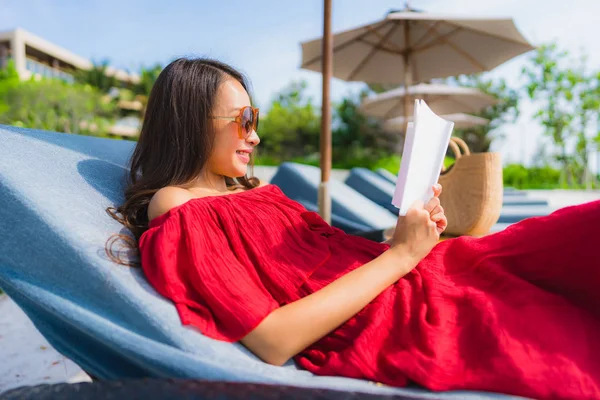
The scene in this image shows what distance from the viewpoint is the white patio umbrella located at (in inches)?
203

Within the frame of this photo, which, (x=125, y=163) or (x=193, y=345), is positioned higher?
(x=125, y=163)

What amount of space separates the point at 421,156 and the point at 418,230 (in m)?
0.21

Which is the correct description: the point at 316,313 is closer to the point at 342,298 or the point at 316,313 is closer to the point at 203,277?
the point at 342,298

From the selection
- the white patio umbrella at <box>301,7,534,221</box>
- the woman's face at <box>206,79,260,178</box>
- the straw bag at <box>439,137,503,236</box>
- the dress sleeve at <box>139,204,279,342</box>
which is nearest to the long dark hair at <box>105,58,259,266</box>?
the woman's face at <box>206,79,260,178</box>

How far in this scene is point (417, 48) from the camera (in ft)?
20.4

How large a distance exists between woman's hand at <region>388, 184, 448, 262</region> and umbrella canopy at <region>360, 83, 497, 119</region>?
28.3 feet

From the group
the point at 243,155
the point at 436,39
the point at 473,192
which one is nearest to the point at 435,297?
the point at 243,155

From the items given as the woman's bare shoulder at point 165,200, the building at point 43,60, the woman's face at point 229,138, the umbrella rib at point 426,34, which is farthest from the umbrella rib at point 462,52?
the building at point 43,60

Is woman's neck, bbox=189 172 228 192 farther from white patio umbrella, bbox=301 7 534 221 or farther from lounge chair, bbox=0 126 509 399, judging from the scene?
white patio umbrella, bbox=301 7 534 221

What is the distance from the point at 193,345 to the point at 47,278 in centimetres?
46

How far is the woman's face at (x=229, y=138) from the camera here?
58.8 inches

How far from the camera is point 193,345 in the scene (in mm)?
1074

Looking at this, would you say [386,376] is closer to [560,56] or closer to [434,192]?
[434,192]

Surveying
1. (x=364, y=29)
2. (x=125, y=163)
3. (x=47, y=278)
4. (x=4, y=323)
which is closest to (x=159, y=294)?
(x=47, y=278)
